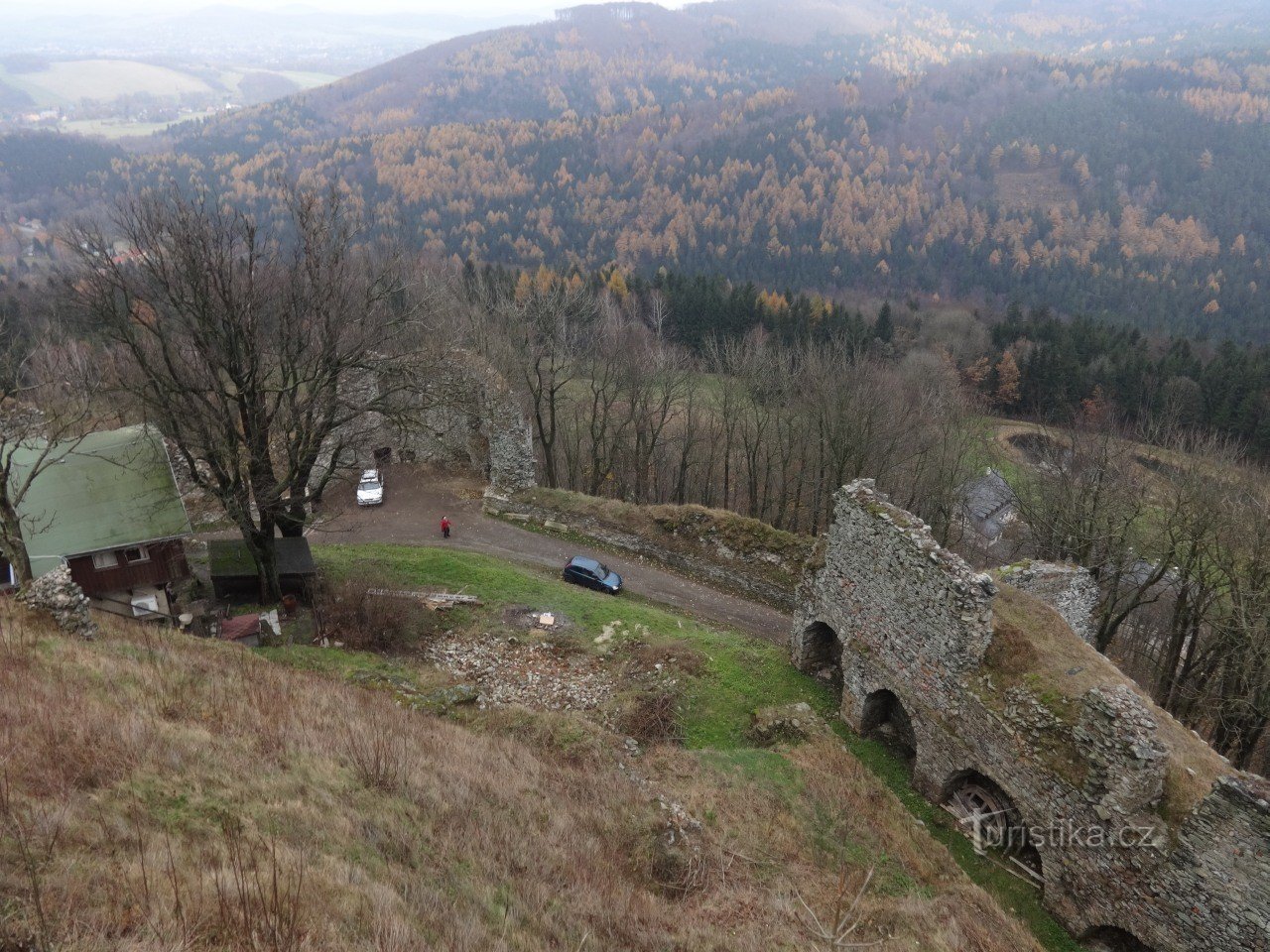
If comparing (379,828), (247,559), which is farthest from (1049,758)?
(247,559)

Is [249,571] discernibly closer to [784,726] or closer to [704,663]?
[704,663]

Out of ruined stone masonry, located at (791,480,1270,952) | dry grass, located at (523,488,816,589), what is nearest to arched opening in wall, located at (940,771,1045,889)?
ruined stone masonry, located at (791,480,1270,952)

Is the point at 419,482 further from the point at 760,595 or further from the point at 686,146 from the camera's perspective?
the point at 686,146

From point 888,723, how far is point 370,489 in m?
26.9

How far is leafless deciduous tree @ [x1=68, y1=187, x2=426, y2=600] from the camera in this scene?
1920cm

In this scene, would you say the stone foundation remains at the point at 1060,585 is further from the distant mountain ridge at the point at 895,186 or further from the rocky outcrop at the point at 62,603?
the distant mountain ridge at the point at 895,186

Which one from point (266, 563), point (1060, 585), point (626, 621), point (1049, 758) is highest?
point (1049, 758)

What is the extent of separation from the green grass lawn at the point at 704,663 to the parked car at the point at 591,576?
0.66 metres

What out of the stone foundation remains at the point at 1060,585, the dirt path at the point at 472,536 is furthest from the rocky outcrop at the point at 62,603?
the stone foundation remains at the point at 1060,585

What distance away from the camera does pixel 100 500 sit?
22.3 metres

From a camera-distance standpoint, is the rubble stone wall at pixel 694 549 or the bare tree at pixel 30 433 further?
the rubble stone wall at pixel 694 549

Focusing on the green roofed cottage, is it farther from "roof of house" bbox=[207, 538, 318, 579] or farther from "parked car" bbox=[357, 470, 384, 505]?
"parked car" bbox=[357, 470, 384, 505]

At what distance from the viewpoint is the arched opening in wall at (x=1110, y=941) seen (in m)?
13.7

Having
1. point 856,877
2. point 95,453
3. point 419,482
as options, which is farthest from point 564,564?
point 856,877
